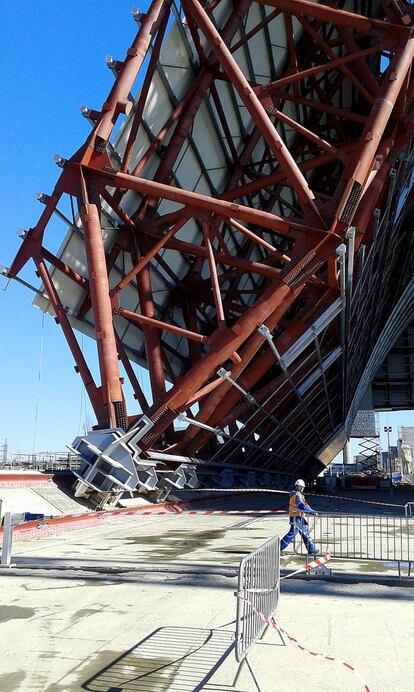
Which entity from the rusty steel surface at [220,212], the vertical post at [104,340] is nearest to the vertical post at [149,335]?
the rusty steel surface at [220,212]

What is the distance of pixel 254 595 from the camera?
16.0ft

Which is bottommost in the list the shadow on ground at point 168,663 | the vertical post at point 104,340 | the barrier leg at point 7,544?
the shadow on ground at point 168,663

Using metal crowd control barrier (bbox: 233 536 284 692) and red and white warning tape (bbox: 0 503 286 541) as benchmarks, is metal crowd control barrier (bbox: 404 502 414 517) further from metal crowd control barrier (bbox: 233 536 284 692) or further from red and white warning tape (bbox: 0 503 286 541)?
metal crowd control barrier (bbox: 233 536 284 692)

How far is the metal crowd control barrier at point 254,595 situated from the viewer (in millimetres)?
4246

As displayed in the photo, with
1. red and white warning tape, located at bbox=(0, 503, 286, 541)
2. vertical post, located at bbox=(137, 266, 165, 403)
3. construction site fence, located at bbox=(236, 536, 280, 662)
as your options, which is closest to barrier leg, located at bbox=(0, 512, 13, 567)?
red and white warning tape, located at bbox=(0, 503, 286, 541)

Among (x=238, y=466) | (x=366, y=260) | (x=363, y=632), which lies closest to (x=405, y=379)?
(x=238, y=466)

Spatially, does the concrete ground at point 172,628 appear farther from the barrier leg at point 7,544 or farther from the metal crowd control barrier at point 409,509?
the metal crowd control barrier at point 409,509

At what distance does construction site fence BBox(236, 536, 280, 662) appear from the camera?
434 centimetres

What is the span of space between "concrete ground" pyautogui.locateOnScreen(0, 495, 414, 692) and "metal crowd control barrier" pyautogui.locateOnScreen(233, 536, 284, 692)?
Answer: 20 centimetres

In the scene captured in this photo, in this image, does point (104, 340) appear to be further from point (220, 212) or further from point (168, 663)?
point (168, 663)

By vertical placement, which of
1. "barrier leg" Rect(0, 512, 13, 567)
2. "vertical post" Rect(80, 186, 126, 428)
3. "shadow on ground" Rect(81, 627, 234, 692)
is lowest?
"shadow on ground" Rect(81, 627, 234, 692)

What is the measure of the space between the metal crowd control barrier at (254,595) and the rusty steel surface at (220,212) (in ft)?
31.3

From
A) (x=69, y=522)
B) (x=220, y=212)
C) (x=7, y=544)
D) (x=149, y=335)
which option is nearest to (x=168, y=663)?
(x=7, y=544)

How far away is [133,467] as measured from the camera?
14.5 metres
